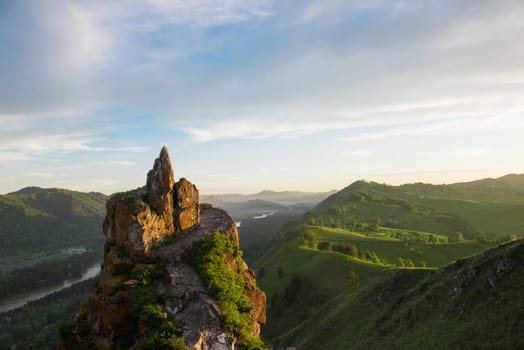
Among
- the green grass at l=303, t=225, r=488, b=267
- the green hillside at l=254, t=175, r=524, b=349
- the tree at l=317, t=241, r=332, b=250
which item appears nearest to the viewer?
the green hillside at l=254, t=175, r=524, b=349

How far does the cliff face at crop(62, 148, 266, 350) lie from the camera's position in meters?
16.0

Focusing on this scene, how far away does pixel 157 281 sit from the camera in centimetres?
1878

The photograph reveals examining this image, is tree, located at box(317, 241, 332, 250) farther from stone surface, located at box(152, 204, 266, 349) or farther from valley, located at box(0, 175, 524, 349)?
stone surface, located at box(152, 204, 266, 349)

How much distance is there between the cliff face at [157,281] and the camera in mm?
16016

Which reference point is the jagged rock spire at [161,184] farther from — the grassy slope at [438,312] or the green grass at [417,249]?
the green grass at [417,249]

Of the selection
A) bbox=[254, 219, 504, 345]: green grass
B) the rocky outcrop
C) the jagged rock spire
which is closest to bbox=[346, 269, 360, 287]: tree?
bbox=[254, 219, 504, 345]: green grass

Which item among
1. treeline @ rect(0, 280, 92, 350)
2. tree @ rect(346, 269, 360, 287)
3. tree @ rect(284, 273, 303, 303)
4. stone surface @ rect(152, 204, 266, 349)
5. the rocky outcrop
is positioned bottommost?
treeline @ rect(0, 280, 92, 350)

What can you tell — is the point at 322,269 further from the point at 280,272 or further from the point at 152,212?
the point at 152,212

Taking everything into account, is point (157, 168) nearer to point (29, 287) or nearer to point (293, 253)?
point (293, 253)

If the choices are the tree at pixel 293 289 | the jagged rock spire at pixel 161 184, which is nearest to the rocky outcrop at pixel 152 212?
the jagged rock spire at pixel 161 184

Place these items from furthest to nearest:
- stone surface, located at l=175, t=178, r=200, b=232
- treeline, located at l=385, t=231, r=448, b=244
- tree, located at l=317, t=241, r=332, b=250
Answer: treeline, located at l=385, t=231, r=448, b=244 → tree, located at l=317, t=241, r=332, b=250 → stone surface, located at l=175, t=178, r=200, b=232

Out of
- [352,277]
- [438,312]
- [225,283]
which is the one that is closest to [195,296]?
[225,283]

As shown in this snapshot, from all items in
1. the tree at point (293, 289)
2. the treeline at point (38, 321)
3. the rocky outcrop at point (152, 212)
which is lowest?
the treeline at point (38, 321)

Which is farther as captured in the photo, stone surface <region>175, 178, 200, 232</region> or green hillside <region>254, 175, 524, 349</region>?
green hillside <region>254, 175, 524, 349</region>
